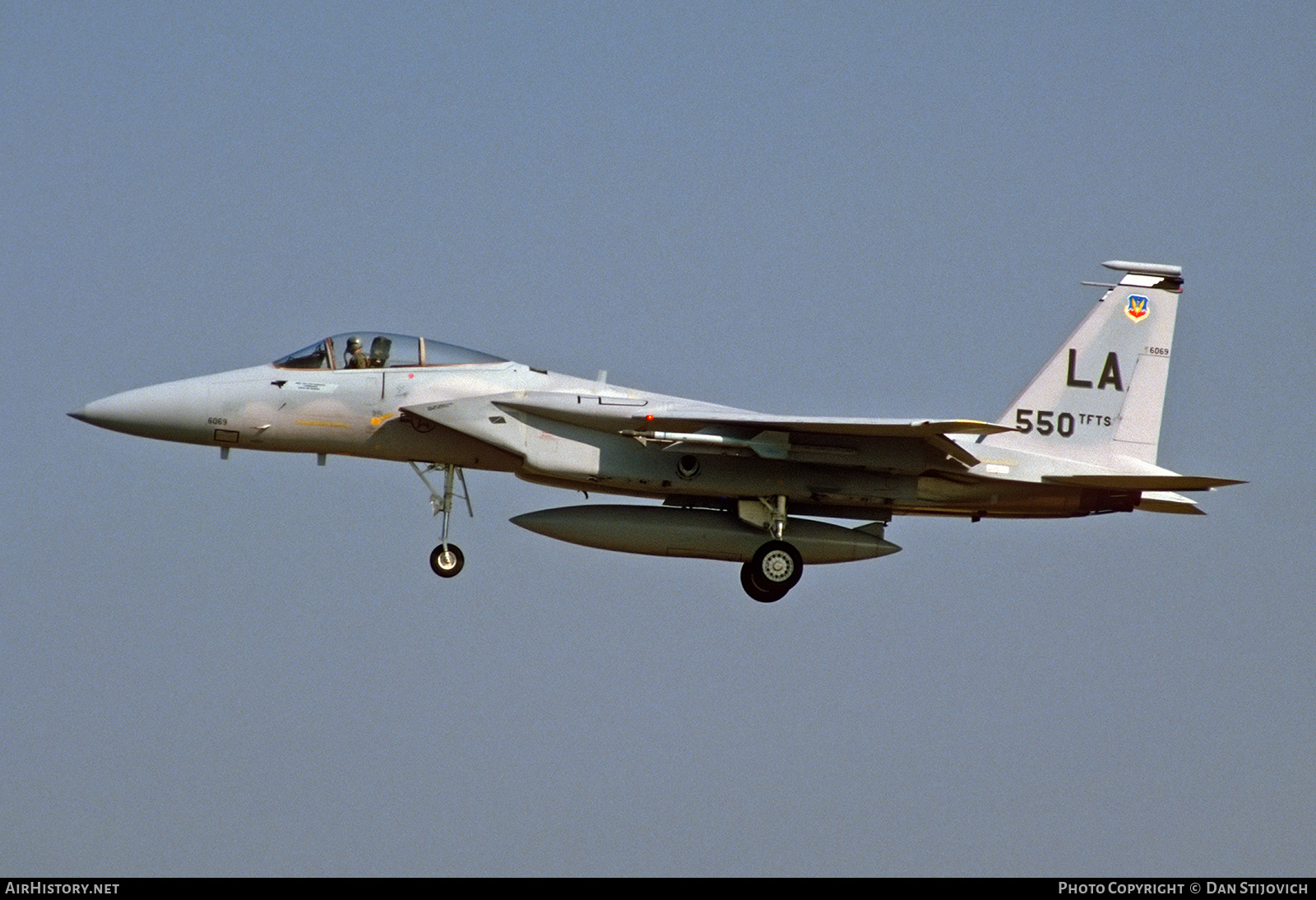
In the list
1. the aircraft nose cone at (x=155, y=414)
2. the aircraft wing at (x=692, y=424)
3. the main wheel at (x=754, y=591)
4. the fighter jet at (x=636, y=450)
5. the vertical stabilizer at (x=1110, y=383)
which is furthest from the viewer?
the vertical stabilizer at (x=1110, y=383)

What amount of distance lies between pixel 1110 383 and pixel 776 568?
15.0 feet

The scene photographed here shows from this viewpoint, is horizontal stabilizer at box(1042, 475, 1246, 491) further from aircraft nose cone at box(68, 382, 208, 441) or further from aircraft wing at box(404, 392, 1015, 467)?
aircraft nose cone at box(68, 382, 208, 441)

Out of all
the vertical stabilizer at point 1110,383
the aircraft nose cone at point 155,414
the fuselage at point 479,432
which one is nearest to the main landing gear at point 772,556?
the fuselage at point 479,432

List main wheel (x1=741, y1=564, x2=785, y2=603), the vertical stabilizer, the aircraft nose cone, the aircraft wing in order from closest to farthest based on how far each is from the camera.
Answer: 1. the aircraft wing
2. the aircraft nose cone
3. main wheel (x1=741, y1=564, x2=785, y2=603)
4. the vertical stabilizer

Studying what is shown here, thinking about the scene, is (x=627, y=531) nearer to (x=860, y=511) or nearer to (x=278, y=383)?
(x=860, y=511)

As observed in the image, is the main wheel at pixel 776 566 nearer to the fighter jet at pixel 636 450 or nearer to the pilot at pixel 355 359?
the fighter jet at pixel 636 450

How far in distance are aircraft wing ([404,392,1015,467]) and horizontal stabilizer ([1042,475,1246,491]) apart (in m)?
1.32

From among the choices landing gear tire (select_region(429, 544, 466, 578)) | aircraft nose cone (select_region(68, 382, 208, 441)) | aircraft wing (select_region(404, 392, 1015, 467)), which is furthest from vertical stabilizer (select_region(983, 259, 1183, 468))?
aircraft nose cone (select_region(68, 382, 208, 441))

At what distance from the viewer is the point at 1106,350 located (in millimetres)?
19734

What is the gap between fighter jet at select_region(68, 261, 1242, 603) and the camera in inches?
711

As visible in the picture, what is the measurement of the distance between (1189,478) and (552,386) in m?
6.92

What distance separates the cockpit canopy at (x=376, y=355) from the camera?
61.1 feet

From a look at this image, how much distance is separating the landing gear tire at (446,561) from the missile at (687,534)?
29.0 inches

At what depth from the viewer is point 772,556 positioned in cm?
1861
